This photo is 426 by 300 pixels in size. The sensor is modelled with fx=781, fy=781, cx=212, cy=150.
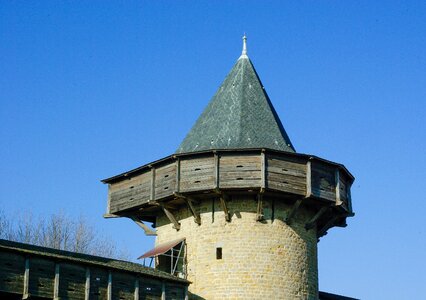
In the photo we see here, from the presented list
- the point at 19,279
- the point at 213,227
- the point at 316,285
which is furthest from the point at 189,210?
the point at 19,279

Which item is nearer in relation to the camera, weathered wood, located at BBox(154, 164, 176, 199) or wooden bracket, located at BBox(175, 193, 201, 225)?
wooden bracket, located at BBox(175, 193, 201, 225)

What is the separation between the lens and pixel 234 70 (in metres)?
24.3

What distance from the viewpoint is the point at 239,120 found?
22.5 m

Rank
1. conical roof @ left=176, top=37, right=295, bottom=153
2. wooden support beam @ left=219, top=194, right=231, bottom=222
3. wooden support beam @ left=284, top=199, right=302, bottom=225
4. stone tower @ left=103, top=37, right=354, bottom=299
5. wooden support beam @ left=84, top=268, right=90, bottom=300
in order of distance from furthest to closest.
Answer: conical roof @ left=176, top=37, right=295, bottom=153
wooden support beam @ left=284, top=199, right=302, bottom=225
wooden support beam @ left=219, top=194, right=231, bottom=222
stone tower @ left=103, top=37, right=354, bottom=299
wooden support beam @ left=84, top=268, right=90, bottom=300

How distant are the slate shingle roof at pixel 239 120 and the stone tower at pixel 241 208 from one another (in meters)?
0.05

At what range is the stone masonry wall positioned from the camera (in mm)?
20203

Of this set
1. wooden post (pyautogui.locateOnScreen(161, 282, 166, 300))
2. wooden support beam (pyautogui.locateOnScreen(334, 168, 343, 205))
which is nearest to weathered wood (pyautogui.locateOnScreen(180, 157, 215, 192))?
wooden post (pyautogui.locateOnScreen(161, 282, 166, 300))

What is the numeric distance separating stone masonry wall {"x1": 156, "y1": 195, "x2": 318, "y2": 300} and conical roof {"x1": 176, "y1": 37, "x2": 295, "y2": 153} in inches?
73.2

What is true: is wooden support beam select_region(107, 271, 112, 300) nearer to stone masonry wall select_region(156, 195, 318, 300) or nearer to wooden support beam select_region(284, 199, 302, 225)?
stone masonry wall select_region(156, 195, 318, 300)

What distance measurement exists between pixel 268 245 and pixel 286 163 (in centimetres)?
224

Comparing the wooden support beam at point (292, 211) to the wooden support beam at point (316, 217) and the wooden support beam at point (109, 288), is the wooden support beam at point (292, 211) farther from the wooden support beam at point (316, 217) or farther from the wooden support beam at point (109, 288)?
the wooden support beam at point (109, 288)

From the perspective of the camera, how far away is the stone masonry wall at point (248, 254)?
66.3 feet

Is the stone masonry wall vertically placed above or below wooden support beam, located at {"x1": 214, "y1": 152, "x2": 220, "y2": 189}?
below

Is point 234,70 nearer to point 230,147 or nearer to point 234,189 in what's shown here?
point 230,147
